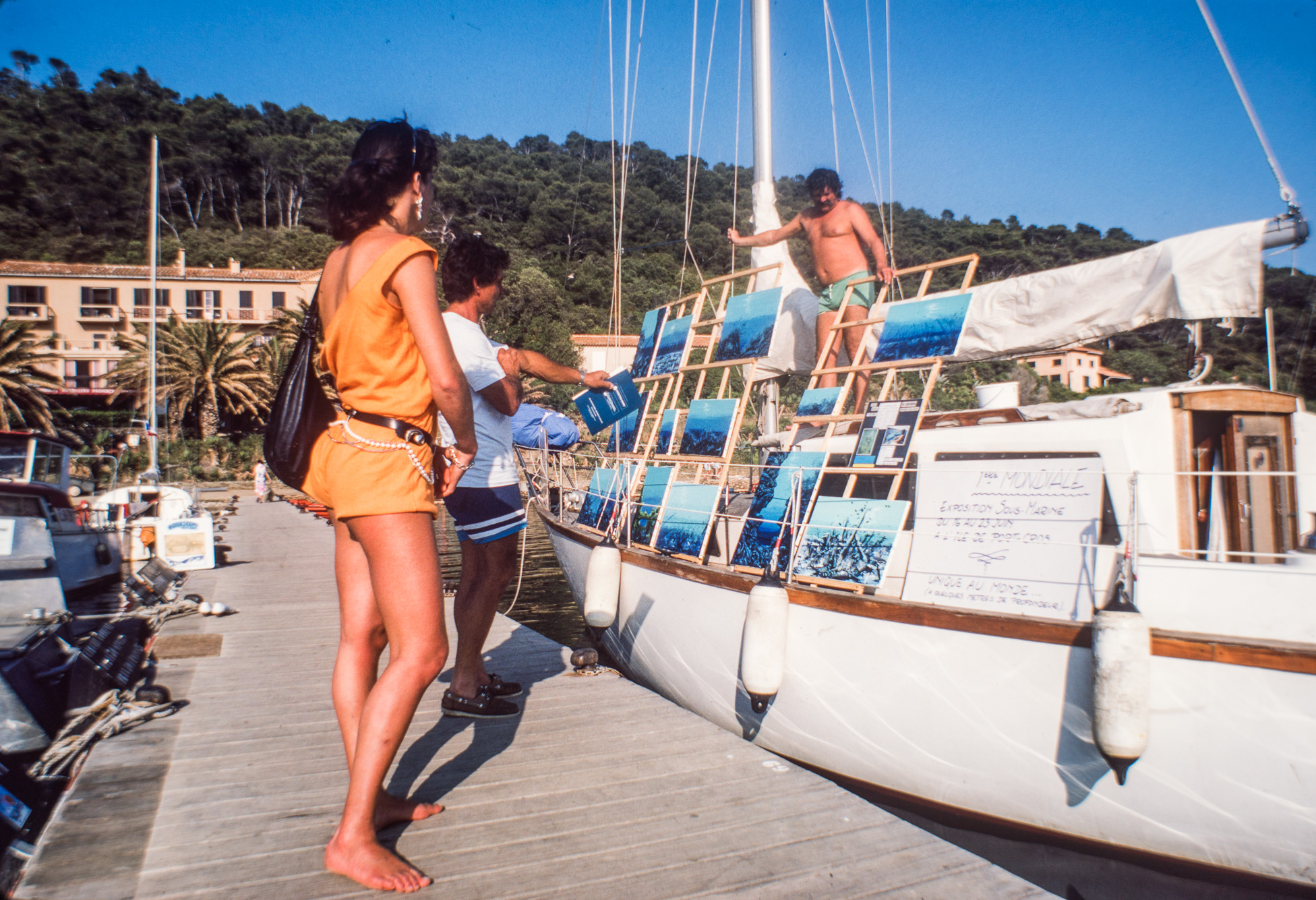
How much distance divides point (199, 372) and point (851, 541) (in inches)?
1335

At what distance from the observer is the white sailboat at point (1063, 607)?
245 cm

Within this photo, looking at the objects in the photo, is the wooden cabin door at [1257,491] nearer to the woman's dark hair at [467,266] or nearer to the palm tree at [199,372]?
the woman's dark hair at [467,266]

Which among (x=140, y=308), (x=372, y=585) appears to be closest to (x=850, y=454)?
(x=372, y=585)

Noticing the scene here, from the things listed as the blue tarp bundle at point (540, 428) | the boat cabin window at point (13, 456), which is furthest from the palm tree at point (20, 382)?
the blue tarp bundle at point (540, 428)

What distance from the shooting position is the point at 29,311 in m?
41.9

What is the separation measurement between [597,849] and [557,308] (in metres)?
37.6

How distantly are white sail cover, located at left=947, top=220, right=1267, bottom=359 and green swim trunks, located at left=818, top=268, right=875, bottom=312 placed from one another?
2.40 feet

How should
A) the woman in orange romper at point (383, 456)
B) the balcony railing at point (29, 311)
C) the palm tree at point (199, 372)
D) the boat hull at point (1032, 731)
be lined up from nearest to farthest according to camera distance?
the woman in orange romper at point (383, 456) < the boat hull at point (1032, 731) < the palm tree at point (199, 372) < the balcony railing at point (29, 311)

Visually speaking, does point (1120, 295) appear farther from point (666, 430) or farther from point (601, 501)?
point (601, 501)

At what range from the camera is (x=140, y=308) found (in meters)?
43.5

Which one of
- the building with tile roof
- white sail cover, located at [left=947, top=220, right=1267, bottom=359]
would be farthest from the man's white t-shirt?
the building with tile roof

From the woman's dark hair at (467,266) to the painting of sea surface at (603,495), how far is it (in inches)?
102

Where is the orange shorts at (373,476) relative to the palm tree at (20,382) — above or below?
below

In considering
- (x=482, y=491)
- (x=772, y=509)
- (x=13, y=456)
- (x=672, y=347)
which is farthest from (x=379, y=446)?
(x=13, y=456)
